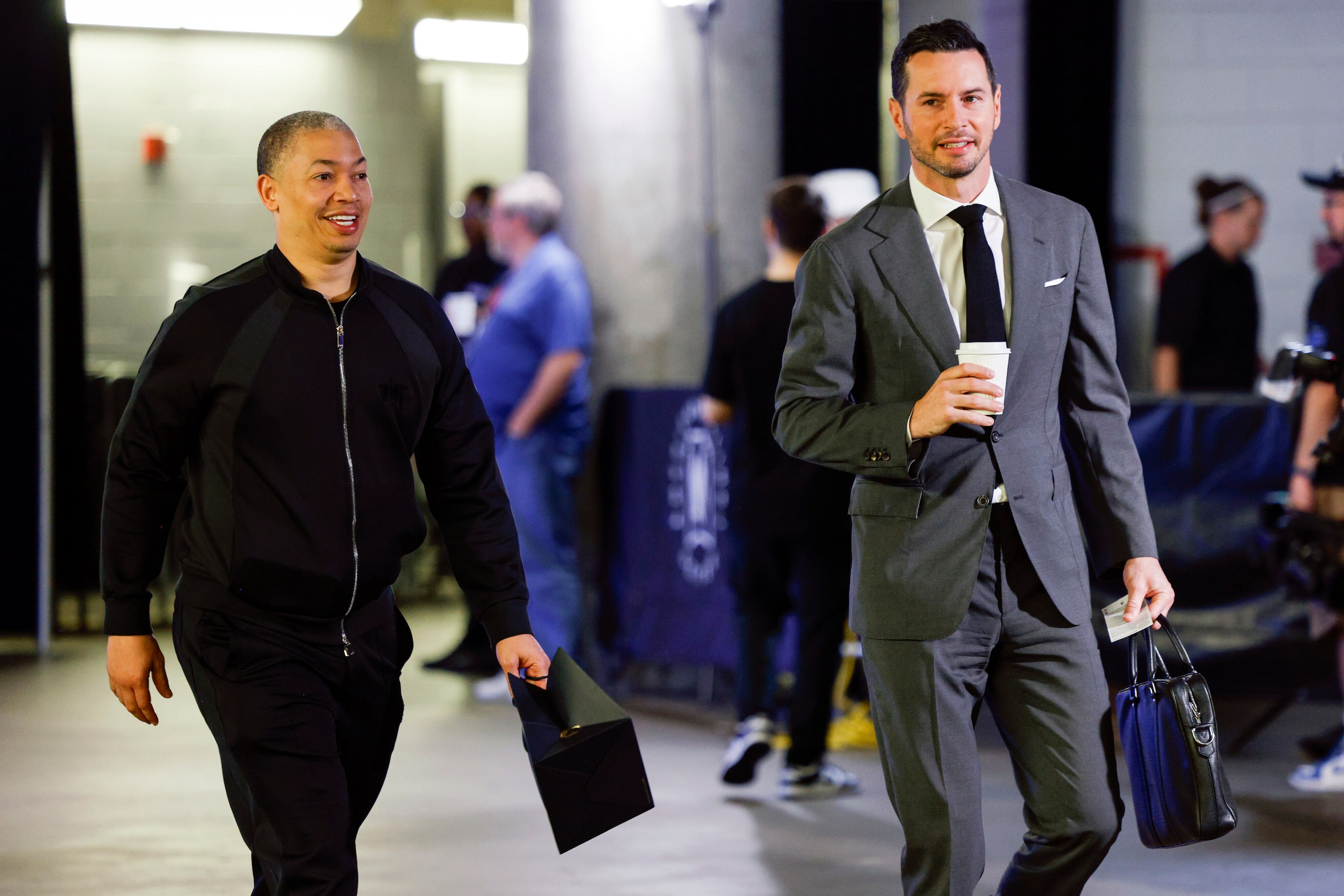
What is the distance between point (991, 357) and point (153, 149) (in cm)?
836

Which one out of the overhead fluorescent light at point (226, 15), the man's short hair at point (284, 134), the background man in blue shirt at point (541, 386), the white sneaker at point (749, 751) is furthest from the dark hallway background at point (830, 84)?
the man's short hair at point (284, 134)

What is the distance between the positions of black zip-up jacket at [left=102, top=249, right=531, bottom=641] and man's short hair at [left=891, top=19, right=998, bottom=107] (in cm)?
98

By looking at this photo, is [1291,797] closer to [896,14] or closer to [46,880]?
[46,880]

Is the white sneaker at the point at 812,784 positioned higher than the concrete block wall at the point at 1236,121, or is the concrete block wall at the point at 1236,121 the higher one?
the concrete block wall at the point at 1236,121

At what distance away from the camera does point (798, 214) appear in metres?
5.14

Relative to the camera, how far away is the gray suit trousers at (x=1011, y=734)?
8.98 feet

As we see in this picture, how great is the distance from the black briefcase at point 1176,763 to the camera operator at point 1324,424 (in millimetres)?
2417

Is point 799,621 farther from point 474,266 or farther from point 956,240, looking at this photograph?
point 474,266

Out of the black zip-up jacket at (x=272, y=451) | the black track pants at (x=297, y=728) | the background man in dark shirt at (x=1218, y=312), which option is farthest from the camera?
the background man in dark shirt at (x=1218, y=312)

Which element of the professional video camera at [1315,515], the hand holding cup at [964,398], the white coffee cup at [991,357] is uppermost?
the white coffee cup at [991,357]

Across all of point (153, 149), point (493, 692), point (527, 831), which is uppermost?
point (153, 149)

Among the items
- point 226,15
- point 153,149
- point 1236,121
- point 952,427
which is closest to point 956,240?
point 952,427

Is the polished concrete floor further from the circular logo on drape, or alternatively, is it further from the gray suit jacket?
the gray suit jacket

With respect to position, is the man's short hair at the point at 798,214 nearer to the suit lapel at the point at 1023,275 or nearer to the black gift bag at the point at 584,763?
the suit lapel at the point at 1023,275
